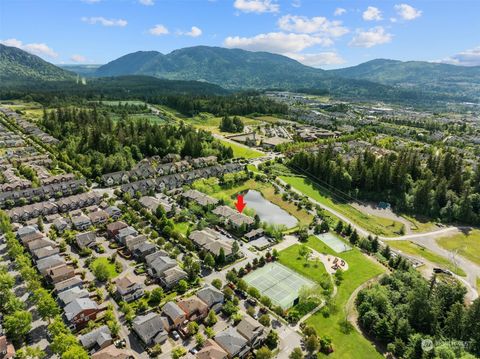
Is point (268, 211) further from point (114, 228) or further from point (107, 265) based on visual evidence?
point (107, 265)

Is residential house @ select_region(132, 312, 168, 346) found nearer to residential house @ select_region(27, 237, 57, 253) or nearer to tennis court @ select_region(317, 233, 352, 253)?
residential house @ select_region(27, 237, 57, 253)

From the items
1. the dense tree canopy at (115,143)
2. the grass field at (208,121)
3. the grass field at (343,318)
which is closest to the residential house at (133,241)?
the grass field at (343,318)

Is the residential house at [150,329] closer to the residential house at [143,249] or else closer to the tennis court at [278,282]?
the residential house at [143,249]

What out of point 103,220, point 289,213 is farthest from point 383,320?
point 103,220

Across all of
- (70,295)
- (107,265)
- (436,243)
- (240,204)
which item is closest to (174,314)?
(70,295)

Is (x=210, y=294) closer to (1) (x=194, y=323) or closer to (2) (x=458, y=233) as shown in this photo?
(1) (x=194, y=323)
